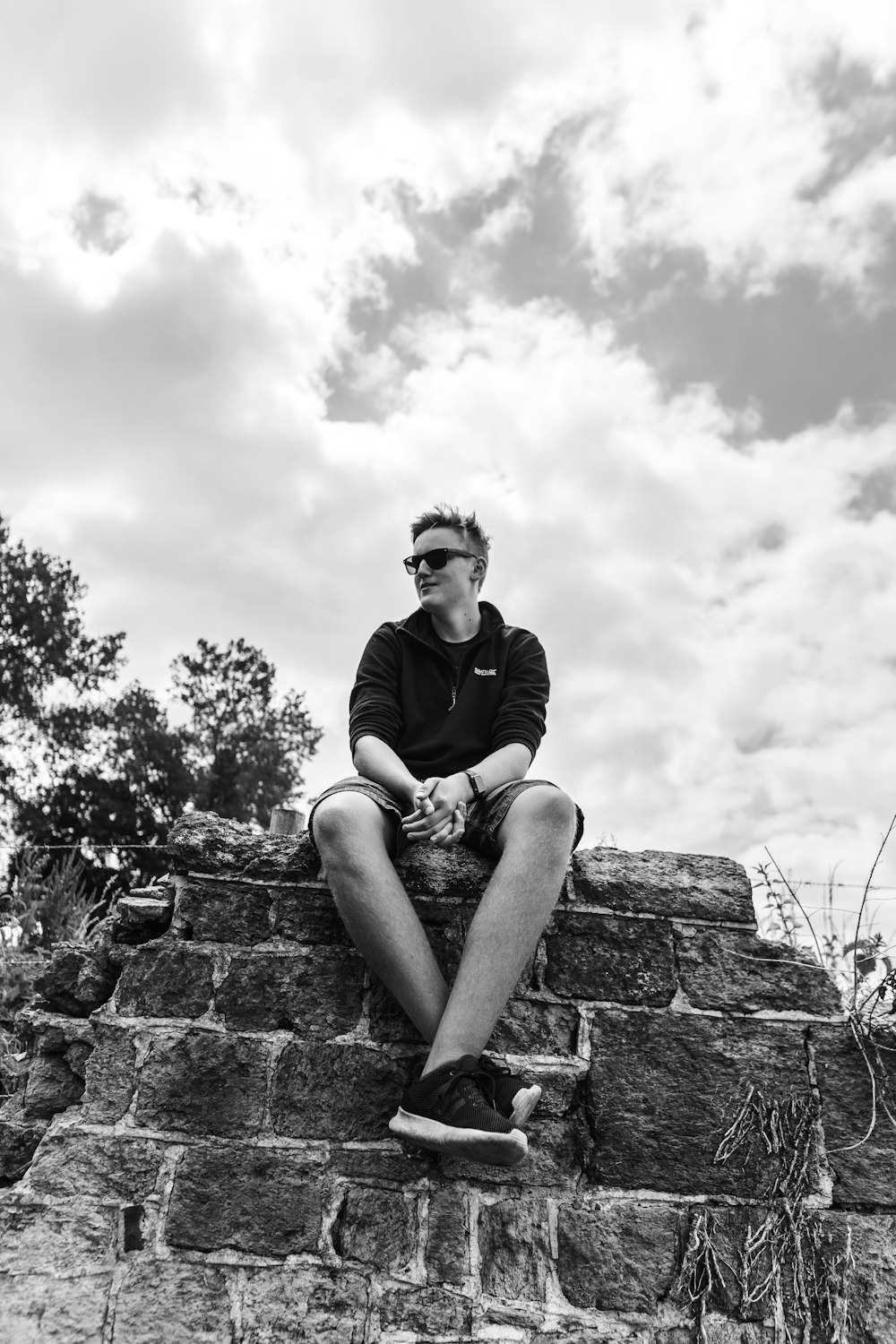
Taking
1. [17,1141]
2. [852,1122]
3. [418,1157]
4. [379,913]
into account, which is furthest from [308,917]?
[852,1122]

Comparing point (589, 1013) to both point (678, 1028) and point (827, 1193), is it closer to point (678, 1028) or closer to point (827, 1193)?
point (678, 1028)

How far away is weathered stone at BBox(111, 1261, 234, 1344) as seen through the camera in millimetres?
2354

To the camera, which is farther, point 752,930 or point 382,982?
point 752,930

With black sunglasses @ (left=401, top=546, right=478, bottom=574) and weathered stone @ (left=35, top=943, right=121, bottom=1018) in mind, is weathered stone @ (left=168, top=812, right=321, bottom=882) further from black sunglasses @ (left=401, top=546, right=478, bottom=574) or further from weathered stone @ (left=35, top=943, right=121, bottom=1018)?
black sunglasses @ (left=401, top=546, right=478, bottom=574)

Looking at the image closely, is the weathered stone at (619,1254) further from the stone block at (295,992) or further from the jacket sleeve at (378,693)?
the jacket sleeve at (378,693)

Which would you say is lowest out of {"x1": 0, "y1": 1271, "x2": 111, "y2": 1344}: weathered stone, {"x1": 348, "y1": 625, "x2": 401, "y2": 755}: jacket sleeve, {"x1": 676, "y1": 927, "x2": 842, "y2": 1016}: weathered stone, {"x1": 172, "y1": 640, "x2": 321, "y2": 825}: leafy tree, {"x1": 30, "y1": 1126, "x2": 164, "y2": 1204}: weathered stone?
{"x1": 0, "y1": 1271, "x2": 111, "y2": 1344}: weathered stone

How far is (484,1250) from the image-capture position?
97.6 inches

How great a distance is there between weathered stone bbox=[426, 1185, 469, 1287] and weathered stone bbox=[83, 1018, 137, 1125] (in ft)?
2.81

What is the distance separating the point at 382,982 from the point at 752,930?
3.65 ft

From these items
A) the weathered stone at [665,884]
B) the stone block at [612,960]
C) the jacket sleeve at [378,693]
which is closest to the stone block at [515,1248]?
the stone block at [612,960]

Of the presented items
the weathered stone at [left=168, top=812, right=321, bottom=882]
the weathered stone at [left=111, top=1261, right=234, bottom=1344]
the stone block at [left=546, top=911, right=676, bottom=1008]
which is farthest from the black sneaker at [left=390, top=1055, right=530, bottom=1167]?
the weathered stone at [left=168, top=812, right=321, bottom=882]

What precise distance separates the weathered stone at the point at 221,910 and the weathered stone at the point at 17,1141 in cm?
60

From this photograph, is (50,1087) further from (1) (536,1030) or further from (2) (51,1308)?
(1) (536,1030)

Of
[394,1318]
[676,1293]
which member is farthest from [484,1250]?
[676,1293]
